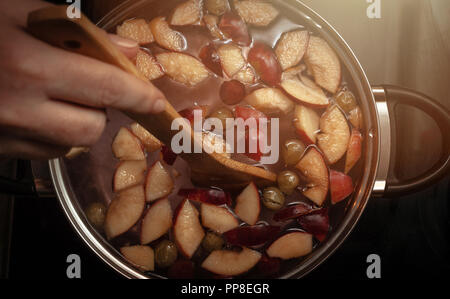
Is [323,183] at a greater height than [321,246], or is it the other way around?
[323,183]

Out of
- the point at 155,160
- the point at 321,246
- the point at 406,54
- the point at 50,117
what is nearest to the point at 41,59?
the point at 50,117

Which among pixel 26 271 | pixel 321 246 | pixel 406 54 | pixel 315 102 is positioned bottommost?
pixel 26 271

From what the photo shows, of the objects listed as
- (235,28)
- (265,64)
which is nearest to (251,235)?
(265,64)

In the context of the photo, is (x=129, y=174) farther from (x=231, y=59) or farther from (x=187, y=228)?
(x=231, y=59)

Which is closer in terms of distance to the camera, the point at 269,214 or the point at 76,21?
the point at 76,21

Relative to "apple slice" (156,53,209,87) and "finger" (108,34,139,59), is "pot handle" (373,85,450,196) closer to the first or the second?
"apple slice" (156,53,209,87)

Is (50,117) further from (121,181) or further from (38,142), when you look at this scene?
(121,181)

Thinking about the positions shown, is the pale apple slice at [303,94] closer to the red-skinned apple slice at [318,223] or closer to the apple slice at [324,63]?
the apple slice at [324,63]

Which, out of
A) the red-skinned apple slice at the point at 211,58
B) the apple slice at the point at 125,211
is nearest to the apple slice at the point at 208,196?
the apple slice at the point at 125,211
